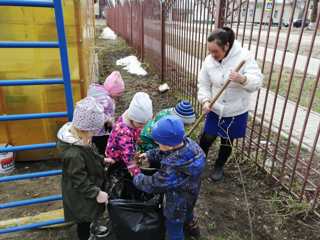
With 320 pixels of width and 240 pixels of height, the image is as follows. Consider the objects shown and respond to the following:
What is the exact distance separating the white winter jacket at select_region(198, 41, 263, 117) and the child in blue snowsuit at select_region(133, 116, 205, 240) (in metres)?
0.88

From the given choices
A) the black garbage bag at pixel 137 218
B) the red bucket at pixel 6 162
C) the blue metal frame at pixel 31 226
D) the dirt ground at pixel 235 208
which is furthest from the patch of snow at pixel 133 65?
the black garbage bag at pixel 137 218

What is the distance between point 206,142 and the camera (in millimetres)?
2842

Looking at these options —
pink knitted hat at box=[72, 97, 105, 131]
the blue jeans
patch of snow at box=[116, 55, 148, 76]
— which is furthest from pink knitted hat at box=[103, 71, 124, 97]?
patch of snow at box=[116, 55, 148, 76]

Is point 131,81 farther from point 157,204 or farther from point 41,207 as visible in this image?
point 157,204

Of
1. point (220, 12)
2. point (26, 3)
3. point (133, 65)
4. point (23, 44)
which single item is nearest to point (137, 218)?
point (23, 44)

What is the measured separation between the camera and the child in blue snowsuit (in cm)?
167

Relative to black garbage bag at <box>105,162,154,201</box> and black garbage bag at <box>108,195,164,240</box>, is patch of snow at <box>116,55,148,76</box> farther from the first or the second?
black garbage bag at <box>108,195,164,240</box>

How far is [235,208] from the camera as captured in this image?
101 inches

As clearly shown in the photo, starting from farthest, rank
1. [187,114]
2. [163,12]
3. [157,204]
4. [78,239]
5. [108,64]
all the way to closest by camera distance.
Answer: [108,64] < [163,12] < [187,114] < [78,239] < [157,204]

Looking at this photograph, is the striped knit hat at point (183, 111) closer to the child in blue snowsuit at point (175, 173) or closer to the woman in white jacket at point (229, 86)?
the woman in white jacket at point (229, 86)

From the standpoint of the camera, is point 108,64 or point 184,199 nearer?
point 184,199

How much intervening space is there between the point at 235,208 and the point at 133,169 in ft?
3.76

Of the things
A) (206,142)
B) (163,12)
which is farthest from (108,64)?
(206,142)

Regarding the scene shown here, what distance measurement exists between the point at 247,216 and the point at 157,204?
101cm
